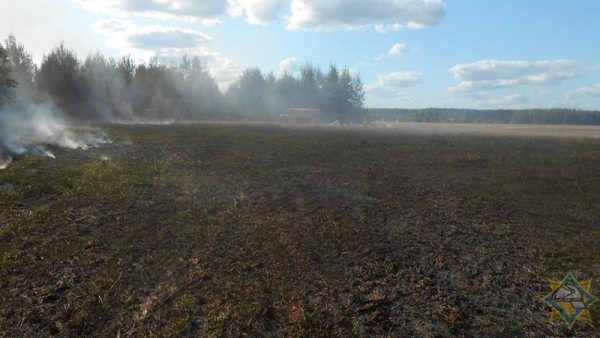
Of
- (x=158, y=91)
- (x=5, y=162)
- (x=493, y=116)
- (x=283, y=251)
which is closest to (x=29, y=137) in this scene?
(x=5, y=162)

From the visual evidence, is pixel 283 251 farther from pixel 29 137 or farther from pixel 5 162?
pixel 29 137

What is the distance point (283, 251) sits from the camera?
29.0ft

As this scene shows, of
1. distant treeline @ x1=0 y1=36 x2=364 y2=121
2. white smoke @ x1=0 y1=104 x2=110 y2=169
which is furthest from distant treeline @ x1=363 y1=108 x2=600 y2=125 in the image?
white smoke @ x1=0 y1=104 x2=110 y2=169

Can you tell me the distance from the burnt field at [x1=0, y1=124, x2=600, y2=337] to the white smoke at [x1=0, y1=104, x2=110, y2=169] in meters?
2.74

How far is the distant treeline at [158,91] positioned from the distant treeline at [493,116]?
1210cm

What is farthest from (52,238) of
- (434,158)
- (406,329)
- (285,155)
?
(434,158)

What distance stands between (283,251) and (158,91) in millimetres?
68562

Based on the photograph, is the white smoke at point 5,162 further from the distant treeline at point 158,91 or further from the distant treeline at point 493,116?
the distant treeline at point 493,116

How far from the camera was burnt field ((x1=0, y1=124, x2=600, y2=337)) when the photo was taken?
6398 mm

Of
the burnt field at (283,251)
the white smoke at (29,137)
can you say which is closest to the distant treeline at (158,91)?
the white smoke at (29,137)

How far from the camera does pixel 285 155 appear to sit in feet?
77.4

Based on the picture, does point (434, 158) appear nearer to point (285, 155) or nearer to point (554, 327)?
point (285, 155)

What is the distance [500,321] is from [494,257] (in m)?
2.60

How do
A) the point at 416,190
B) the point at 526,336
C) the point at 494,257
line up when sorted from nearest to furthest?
1. the point at 526,336
2. the point at 494,257
3. the point at 416,190
